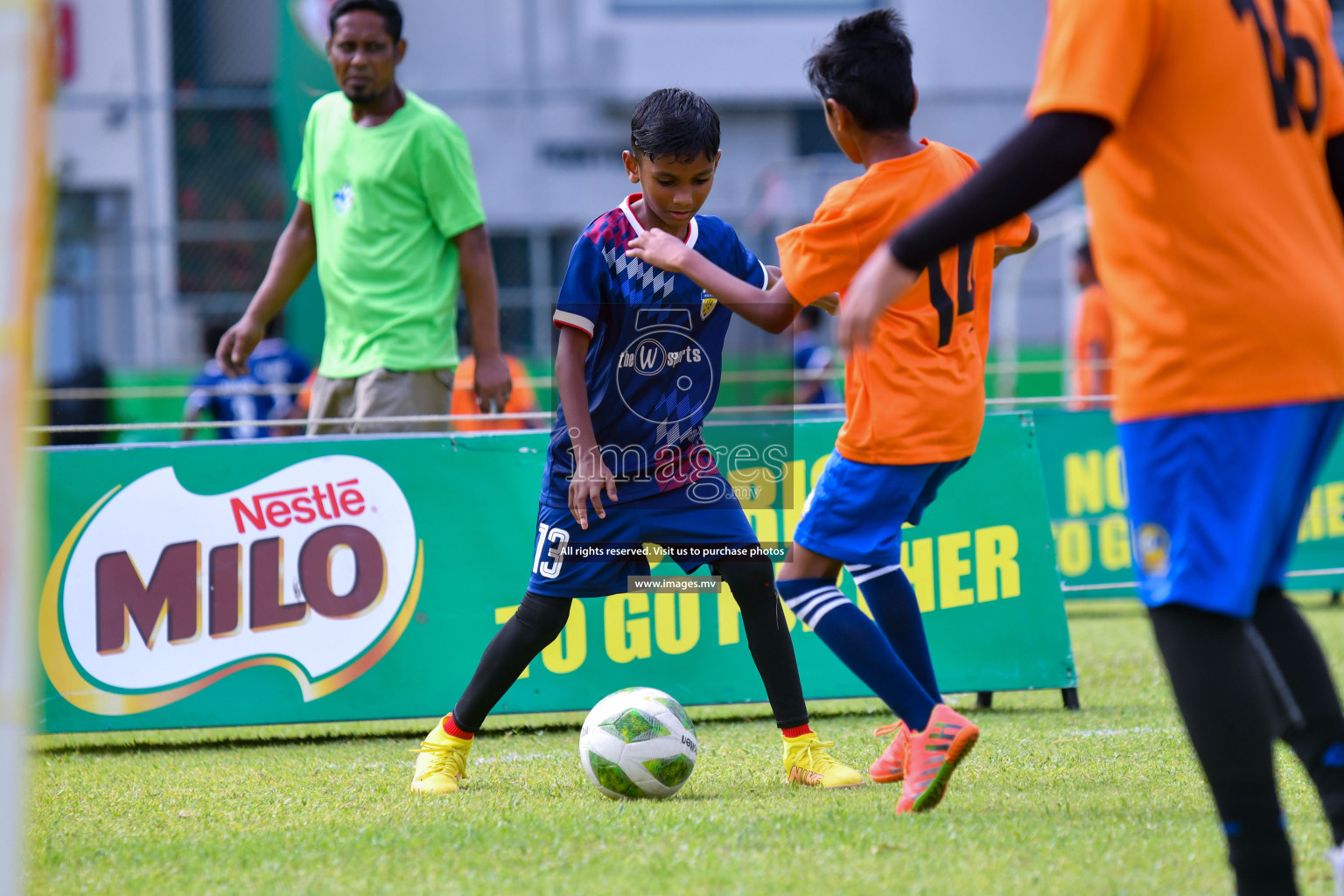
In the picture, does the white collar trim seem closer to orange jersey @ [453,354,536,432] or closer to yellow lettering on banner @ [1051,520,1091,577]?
orange jersey @ [453,354,536,432]

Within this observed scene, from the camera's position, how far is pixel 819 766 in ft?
12.2

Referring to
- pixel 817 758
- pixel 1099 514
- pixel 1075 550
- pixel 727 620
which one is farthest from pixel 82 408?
pixel 817 758

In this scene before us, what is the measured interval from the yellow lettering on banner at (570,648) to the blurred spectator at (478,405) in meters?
0.99

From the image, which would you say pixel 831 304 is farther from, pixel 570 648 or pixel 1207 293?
pixel 570 648

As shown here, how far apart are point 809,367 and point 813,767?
813cm

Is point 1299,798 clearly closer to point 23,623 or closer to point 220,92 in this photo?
point 23,623

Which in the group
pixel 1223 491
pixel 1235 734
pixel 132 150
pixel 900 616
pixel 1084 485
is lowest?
pixel 1084 485

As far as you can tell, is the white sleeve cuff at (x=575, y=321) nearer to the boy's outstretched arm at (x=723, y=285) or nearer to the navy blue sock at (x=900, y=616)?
the boy's outstretched arm at (x=723, y=285)

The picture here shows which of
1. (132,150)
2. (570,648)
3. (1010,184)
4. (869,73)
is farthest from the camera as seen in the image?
(132,150)

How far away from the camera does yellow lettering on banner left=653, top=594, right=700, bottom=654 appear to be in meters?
5.06

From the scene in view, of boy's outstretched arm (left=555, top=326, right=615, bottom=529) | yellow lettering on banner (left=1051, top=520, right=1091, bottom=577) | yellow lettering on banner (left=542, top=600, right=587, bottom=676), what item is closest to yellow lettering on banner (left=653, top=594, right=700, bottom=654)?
yellow lettering on banner (left=542, top=600, right=587, bottom=676)

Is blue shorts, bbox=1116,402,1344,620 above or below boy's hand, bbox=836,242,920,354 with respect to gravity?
below

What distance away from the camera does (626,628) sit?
504 cm

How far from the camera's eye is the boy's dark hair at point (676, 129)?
11.8ft
